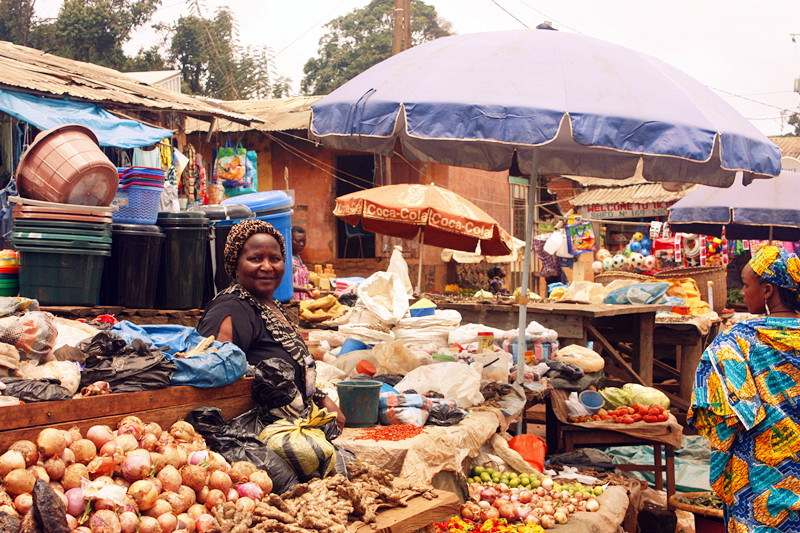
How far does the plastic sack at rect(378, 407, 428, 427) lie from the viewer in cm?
417

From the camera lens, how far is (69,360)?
9.02ft

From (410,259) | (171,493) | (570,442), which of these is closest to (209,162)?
(410,259)

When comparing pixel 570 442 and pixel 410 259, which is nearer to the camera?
pixel 570 442

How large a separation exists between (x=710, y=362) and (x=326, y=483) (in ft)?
6.90

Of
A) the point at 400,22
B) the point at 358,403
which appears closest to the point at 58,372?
the point at 358,403

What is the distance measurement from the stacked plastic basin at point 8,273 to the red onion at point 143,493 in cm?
389

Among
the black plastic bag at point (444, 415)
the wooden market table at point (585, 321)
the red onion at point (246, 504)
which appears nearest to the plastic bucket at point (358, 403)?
the black plastic bag at point (444, 415)

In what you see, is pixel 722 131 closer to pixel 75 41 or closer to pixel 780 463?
pixel 780 463

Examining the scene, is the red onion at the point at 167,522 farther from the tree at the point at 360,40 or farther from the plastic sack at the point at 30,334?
the tree at the point at 360,40

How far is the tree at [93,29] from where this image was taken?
87.4ft

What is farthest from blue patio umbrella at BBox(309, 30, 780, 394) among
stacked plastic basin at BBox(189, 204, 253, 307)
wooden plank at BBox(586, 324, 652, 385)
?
wooden plank at BBox(586, 324, 652, 385)

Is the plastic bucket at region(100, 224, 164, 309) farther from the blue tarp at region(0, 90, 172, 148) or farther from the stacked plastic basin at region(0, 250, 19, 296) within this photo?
the blue tarp at region(0, 90, 172, 148)

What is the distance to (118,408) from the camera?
2490mm

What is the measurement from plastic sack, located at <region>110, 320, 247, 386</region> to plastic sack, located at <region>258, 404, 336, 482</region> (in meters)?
0.28
